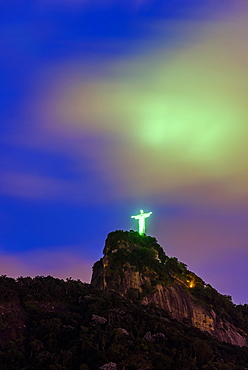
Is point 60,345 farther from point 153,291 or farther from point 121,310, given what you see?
point 153,291

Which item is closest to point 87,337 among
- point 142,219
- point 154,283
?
point 154,283

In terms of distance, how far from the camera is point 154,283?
75.0 m

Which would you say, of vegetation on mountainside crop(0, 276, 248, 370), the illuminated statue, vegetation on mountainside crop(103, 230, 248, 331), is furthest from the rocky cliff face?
vegetation on mountainside crop(0, 276, 248, 370)

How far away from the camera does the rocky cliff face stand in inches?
2864

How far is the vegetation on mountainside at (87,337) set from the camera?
4222 centimetres

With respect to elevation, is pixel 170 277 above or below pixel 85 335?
above

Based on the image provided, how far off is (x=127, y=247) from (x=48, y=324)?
35.0 meters

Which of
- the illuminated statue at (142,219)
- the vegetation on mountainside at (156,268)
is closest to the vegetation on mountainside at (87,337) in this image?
the vegetation on mountainside at (156,268)

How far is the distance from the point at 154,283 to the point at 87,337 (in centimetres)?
3069

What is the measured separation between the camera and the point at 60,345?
4547cm

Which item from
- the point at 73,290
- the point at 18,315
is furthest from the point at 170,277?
the point at 18,315

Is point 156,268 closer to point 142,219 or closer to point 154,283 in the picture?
point 154,283

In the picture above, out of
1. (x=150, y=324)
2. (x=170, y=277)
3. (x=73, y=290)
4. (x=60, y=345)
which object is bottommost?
(x=60, y=345)

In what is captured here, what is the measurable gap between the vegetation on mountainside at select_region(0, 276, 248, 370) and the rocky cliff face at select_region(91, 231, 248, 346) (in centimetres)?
1213
